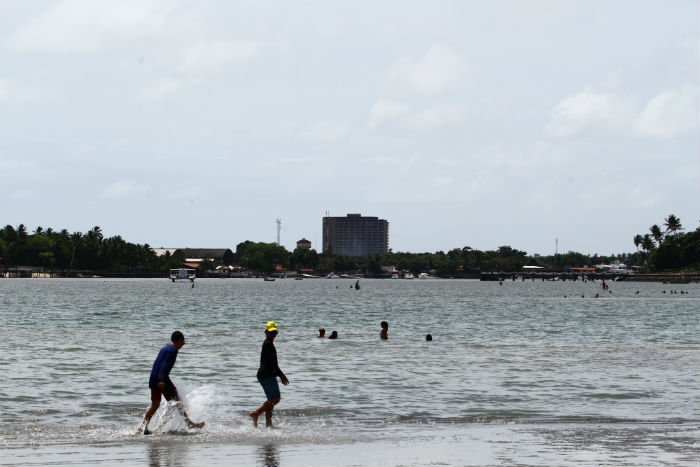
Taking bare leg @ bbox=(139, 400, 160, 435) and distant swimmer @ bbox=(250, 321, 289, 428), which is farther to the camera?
distant swimmer @ bbox=(250, 321, 289, 428)

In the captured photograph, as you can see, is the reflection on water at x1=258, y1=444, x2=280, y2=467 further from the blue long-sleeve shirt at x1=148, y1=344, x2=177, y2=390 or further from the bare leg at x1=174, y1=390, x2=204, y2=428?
the blue long-sleeve shirt at x1=148, y1=344, x2=177, y2=390

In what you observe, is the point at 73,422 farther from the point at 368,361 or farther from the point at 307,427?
the point at 368,361

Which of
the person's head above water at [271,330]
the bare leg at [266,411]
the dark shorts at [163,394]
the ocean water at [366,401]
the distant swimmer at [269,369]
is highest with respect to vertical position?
the person's head above water at [271,330]

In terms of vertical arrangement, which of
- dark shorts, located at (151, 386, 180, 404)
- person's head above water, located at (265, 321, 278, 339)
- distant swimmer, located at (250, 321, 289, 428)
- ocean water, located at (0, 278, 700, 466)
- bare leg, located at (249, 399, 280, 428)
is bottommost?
ocean water, located at (0, 278, 700, 466)

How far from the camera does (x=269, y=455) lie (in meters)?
17.4

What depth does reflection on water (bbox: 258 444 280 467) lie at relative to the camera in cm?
1644

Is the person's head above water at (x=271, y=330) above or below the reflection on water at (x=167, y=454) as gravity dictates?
above

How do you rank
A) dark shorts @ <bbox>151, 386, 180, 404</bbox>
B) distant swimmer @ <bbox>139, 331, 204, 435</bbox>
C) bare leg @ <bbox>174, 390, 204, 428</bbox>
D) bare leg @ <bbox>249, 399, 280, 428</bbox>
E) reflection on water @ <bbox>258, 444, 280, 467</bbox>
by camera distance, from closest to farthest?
reflection on water @ <bbox>258, 444, 280, 467</bbox> → distant swimmer @ <bbox>139, 331, 204, 435</bbox> → dark shorts @ <bbox>151, 386, 180, 404</bbox> → bare leg @ <bbox>174, 390, 204, 428</bbox> → bare leg @ <bbox>249, 399, 280, 428</bbox>

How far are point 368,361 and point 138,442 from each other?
21.4 metres

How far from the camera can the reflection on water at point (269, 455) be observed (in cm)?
1644

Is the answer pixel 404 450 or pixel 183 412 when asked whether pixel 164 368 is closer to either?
pixel 183 412

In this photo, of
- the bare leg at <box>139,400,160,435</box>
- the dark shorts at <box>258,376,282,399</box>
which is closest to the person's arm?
the bare leg at <box>139,400,160,435</box>

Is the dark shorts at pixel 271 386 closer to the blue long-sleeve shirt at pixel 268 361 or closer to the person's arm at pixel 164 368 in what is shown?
the blue long-sleeve shirt at pixel 268 361

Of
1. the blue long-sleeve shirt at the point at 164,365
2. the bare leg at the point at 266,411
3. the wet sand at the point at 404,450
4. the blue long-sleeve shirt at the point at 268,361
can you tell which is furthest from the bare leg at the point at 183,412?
the blue long-sleeve shirt at the point at 268,361
